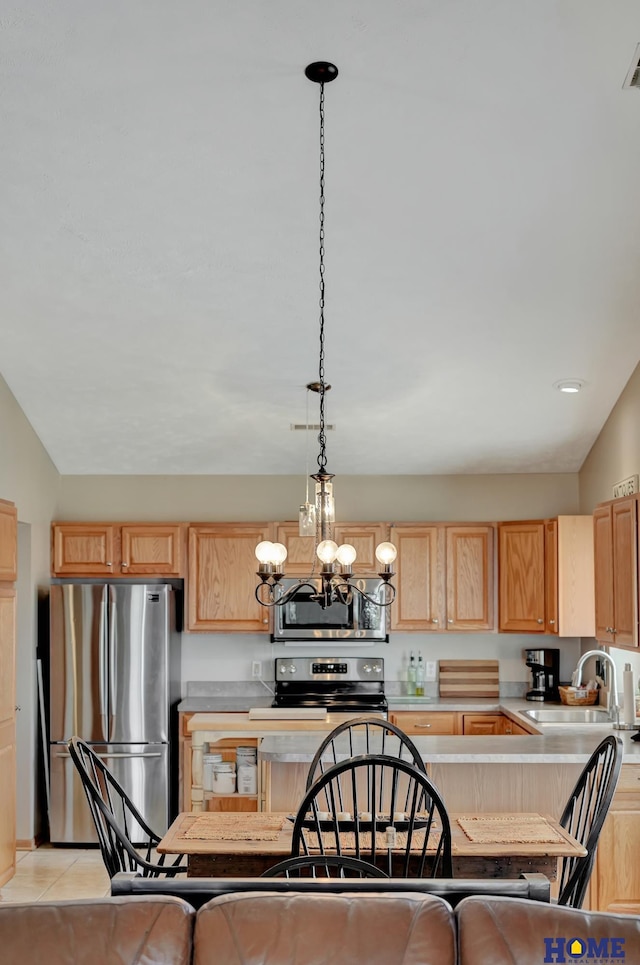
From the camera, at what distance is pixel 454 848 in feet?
9.57

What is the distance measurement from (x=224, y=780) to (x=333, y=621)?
1239mm

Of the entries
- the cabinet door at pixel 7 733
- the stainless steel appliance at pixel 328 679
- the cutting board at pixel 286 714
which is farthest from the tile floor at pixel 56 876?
the stainless steel appliance at pixel 328 679

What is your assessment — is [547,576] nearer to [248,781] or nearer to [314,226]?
[248,781]

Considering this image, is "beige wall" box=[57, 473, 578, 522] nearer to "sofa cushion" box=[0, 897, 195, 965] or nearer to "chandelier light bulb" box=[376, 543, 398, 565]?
"chandelier light bulb" box=[376, 543, 398, 565]

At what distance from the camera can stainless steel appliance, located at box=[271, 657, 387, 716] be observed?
20.3ft

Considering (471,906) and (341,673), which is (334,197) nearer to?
→ (471,906)

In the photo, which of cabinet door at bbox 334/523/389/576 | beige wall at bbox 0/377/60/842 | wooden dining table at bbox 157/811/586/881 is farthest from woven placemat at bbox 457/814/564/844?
beige wall at bbox 0/377/60/842

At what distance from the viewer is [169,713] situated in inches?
230

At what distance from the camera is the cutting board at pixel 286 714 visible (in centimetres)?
563

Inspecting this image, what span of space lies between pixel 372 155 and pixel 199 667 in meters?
3.99

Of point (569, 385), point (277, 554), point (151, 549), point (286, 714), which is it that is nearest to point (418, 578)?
point (286, 714)

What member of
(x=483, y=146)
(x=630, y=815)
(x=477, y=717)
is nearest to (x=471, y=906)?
(x=630, y=815)

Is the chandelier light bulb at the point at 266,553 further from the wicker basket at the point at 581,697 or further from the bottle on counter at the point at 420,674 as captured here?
the bottle on counter at the point at 420,674

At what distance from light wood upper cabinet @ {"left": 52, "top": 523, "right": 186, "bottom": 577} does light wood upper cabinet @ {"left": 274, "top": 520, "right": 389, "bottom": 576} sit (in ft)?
2.32
